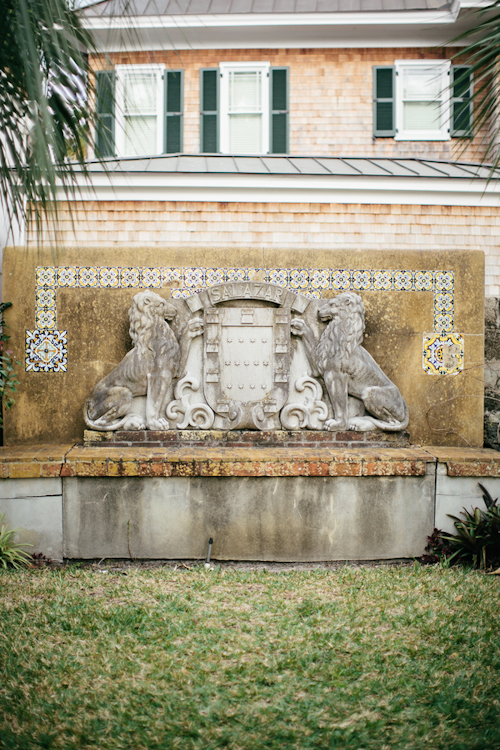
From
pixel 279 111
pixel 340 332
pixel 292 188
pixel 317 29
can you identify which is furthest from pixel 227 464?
pixel 317 29

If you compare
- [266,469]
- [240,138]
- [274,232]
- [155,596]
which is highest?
[240,138]

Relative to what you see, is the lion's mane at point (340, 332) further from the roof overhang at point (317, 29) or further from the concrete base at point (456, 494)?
the roof overhang at point (317, 29)

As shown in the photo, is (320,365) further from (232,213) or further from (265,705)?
(232,213)

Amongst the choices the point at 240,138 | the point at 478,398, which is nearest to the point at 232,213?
the point at 240,138

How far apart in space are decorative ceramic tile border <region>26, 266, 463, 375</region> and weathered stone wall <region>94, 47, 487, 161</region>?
17.8 ft

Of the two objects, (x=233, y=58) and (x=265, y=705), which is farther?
(x=233, y=58)

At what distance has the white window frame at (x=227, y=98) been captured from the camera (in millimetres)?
9922

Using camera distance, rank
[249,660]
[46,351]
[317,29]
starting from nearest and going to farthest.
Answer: [249,660]
[46,351]
[317,29]

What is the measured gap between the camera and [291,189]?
7777 mm

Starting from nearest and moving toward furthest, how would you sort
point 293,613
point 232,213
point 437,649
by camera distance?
point 437,649 → point 293,613 → point 232,213

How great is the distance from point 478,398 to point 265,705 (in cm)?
360

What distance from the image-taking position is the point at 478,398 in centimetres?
536

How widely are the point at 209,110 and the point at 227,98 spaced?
362 millimetres

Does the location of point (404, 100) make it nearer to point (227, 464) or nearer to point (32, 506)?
point (227, 464)
